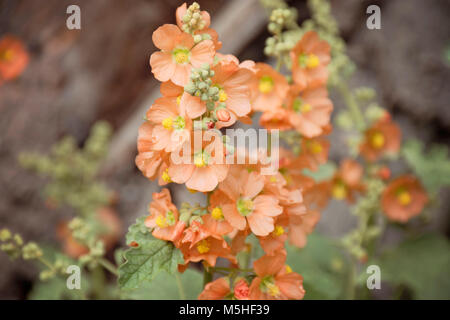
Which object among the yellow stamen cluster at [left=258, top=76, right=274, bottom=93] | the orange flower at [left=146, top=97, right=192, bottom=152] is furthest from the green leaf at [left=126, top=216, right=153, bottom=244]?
the yellow stamen cluster at [left=258, top=76, right=274, bottom=93]

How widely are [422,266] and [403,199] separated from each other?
36 cm

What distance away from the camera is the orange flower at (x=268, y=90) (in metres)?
1.39

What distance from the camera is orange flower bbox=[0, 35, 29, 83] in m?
2.62

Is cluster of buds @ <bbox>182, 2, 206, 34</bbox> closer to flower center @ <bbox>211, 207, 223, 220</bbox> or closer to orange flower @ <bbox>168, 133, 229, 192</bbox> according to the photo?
orange flower @ <bbox>168, 133, 229, 192</bbox>

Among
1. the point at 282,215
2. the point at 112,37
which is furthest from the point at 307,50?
the point at 112,37

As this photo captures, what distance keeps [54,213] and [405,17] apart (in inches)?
95.8

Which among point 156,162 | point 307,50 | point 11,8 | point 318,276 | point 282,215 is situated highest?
point 11,8

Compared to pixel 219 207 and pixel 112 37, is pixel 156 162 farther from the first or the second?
pixel 112 37

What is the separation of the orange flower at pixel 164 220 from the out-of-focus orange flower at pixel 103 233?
1.44m

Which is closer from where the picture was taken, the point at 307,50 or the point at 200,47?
the point at 200,47

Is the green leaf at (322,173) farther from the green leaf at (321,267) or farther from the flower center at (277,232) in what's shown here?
the flower center at (277,232)

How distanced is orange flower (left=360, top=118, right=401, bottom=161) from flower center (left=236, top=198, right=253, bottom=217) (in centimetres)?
106

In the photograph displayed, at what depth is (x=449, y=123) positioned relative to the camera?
253cm

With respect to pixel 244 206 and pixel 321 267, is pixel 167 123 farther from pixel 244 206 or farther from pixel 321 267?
pixel 321 267
